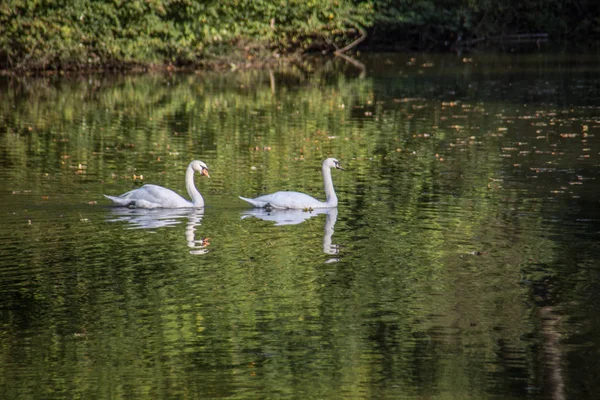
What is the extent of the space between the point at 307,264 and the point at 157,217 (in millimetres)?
3507

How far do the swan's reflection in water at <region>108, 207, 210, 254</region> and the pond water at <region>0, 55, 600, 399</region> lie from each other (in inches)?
2.2

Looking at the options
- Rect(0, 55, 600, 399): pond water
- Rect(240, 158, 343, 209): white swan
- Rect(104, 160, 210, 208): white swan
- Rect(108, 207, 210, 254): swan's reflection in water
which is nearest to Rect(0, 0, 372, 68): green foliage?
Rect(0, 55, 600, 399): pond water

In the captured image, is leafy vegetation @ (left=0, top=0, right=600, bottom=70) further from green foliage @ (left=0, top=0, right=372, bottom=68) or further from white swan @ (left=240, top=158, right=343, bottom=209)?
white swan @ (left=240, top=158, right=343, bottom=209)

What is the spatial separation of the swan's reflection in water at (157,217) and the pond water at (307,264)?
0.06m

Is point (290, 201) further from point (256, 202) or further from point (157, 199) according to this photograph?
point (157, 199)

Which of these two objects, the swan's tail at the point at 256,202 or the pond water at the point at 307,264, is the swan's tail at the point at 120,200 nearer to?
the pond water at the point at 307,264

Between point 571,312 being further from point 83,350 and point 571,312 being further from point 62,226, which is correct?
point 62,226

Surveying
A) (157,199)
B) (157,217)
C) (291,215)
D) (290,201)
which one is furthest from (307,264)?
(157,199)

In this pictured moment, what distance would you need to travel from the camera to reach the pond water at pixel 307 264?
8883 millimetres

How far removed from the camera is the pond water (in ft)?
29.1

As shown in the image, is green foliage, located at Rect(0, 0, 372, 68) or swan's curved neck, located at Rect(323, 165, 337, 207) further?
green foliage, located at Rect(0, 0, 372, 68)

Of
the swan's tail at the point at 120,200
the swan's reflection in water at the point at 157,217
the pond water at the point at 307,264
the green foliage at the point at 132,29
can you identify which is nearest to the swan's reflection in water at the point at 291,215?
the pond water at the point at 307,264

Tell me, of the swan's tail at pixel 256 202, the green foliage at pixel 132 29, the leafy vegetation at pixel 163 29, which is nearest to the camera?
the swan's tail at pixel 256 202

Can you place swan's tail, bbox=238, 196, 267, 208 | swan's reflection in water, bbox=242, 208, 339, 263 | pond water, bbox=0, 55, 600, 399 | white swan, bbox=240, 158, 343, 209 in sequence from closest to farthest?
pond water, bbox=0, 55, 600, 399 → swan's reflection in water, bbox=242, 208, 339, 263 → white swan, bbox=240, 158, 343, 209 → swan's tail, bbox=238, 196, 267, 208
